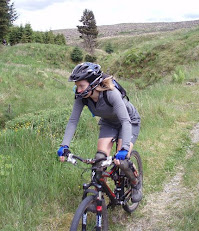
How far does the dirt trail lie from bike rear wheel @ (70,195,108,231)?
93cm

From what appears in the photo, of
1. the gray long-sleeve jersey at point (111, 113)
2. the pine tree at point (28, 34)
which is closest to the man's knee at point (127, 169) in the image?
the gray long-sleeve jersey at point (111, 113)

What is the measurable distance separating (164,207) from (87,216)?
6.03ft

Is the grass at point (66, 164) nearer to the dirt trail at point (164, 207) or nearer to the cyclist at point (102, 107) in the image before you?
the dirt trail at point (164, 207)

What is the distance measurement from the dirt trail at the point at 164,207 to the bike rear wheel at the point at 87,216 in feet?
3.05

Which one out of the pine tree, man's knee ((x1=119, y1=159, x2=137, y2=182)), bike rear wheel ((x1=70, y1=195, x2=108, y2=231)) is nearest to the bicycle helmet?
man's knee ((x1=119, y1=159, x2=137, y2=182))

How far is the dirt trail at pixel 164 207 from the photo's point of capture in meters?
3.88

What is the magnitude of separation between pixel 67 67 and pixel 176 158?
39.9 m

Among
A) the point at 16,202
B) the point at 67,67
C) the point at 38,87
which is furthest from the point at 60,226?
the point at 67,67

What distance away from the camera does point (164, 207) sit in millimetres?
4328

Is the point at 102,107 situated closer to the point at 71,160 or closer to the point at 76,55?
the point at 71,160

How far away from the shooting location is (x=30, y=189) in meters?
3.94

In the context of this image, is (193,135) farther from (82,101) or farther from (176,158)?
(82,101)

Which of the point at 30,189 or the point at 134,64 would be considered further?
the point at 134,64

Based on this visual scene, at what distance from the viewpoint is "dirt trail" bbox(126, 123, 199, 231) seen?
388cm
